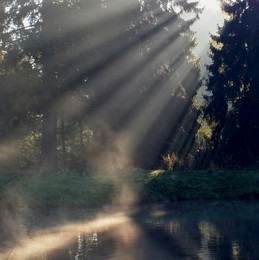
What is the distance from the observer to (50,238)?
11727mm

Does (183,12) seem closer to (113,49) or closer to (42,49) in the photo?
(113,49)

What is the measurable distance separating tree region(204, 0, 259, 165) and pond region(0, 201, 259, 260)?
15.7 meters

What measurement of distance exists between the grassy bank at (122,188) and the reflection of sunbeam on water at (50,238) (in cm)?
374

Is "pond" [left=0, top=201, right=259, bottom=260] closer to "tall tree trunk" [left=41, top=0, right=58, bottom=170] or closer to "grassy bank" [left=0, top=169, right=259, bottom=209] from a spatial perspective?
"grassy bank" [left=0, top=169, right=259, bottom=209]

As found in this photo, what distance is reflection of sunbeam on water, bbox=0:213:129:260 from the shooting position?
981 centimetres

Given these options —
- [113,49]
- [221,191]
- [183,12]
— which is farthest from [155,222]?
[183,12]

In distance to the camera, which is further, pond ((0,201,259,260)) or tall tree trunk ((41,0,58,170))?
tall tree trunk ((41,0,58,170))

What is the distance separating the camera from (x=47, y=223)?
1455 centimetres

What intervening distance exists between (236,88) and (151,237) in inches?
917

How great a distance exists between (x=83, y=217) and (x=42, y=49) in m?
14.7

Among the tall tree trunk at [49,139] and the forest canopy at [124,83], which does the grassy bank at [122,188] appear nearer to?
the tall tree trunk at [49,139]

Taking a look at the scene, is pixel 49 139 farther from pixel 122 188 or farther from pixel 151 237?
pixel 151 237

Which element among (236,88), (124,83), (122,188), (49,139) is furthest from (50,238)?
(236,88)

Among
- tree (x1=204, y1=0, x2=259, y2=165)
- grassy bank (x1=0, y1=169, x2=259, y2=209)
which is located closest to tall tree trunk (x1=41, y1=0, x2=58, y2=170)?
→ grassy bank (x1=0, y1=169, x2=259, y2=209)
